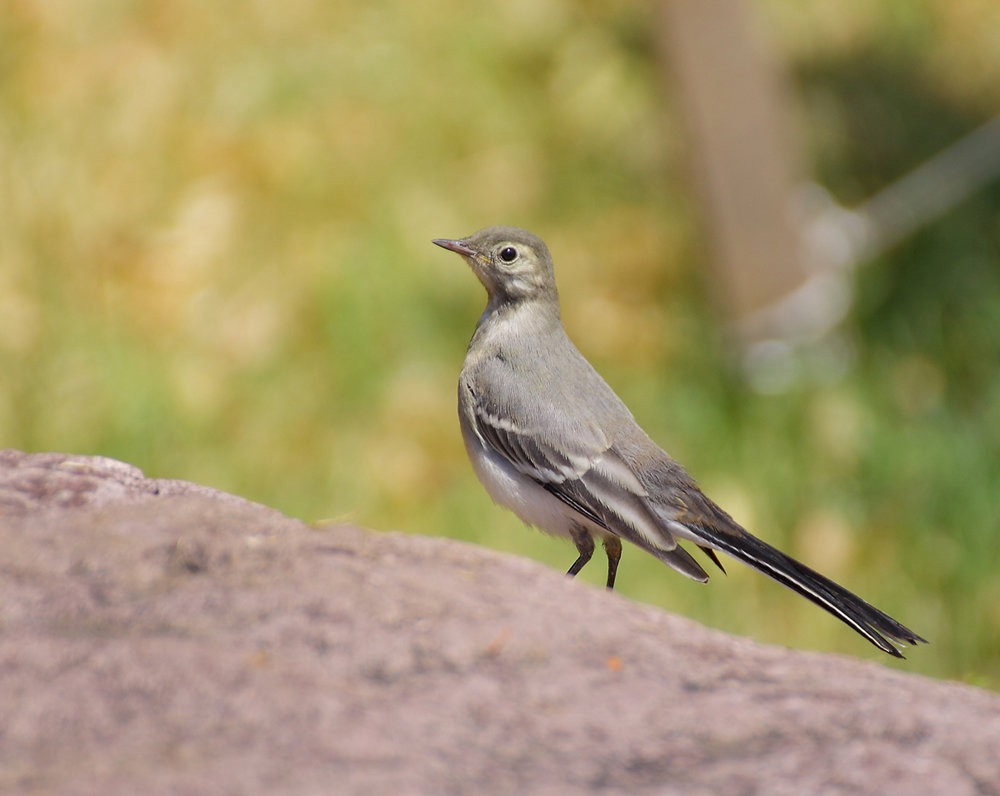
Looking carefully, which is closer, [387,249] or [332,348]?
[332,348]

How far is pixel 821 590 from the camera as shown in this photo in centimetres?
340

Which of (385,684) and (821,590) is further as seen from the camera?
(821,590)

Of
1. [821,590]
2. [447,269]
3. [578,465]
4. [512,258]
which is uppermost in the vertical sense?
[447,269]

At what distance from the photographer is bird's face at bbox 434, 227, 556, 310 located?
4176 millimetres

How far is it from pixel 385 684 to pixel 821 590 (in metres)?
1.65

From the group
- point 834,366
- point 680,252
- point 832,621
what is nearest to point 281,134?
point 680,252

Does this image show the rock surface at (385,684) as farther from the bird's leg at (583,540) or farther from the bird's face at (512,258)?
the bird's face at (512,258)

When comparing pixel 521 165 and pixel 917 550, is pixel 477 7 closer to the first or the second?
pixel 521 165

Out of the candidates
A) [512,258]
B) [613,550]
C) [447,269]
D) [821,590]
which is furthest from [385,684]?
[447,269]

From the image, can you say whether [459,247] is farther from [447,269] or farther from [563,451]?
[447,269]

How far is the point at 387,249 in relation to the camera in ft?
25.3

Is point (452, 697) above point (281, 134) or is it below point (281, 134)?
below

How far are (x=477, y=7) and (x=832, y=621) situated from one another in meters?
5.70

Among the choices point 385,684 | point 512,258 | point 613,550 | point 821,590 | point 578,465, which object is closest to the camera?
point 385,684
